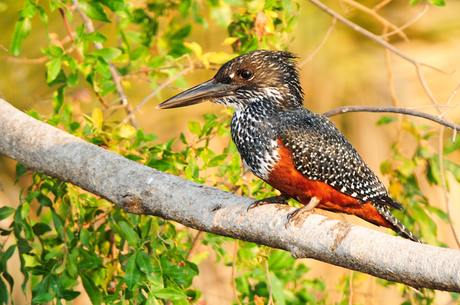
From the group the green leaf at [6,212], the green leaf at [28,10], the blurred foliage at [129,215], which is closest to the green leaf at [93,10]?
the blurred foliage at [129,215]

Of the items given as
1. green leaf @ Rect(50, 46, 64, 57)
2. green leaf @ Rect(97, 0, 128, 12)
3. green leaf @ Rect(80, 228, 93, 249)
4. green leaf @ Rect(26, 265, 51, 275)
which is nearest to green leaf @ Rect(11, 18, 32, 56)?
green leaf @ Rect(50, 46, 64, 57)

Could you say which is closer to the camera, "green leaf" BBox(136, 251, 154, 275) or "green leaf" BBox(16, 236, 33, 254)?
"green leaf" BBox(136, 251, 154, 275)

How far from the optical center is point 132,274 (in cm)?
189

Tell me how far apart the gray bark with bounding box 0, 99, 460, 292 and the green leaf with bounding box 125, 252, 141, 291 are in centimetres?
24

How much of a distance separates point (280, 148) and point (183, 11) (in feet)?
4.37

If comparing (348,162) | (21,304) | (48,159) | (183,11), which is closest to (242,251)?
(348,162)

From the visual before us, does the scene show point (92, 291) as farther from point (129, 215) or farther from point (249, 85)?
point (249, 85)

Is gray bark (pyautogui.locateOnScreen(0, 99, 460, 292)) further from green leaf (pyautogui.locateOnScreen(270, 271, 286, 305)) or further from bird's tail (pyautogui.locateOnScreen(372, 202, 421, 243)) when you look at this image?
bird's tail (pyautogui.locateOnScreen(372, 202, 421, 243))

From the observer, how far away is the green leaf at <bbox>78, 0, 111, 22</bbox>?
253 centimetres

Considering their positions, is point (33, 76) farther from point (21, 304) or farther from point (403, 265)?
point (403, 265)

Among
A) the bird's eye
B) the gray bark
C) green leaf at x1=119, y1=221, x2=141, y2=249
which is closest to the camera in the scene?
the gray bark

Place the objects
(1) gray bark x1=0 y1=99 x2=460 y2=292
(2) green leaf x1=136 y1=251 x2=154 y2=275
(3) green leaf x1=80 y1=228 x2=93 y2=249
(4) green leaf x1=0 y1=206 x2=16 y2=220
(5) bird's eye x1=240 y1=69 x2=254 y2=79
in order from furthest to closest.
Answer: (5) bird's eye x1=240 y1=69 x2=254 y2=79
(4) green leaf x1=0 y1=206 x2=16 y2=220
(3) green leaf x1=80 y1=228 x2=93 y2=249
(2) green leaf x1=136 y1=251 x2=154 y2=275
(1) gray bark x1=0 y1=99 x2=460 y2=292

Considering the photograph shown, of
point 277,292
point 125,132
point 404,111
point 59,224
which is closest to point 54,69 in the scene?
point 125,132

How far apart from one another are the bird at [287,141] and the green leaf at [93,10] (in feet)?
2.02
